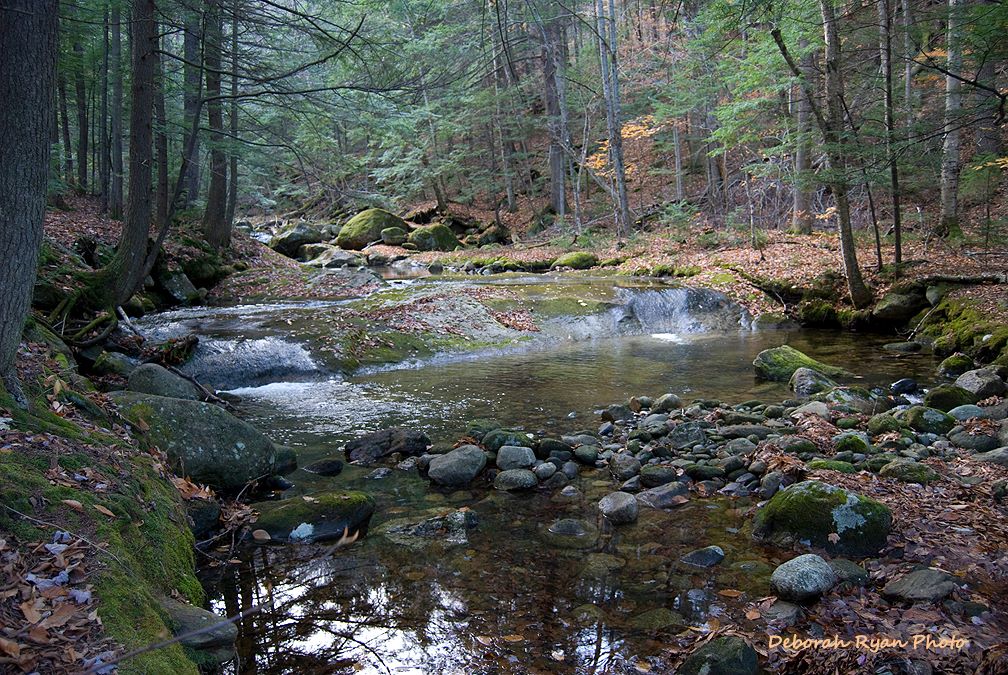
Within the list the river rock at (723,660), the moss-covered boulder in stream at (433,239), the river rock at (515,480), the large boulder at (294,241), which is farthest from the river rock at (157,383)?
the moss-covered boulder in stream at (433,239)

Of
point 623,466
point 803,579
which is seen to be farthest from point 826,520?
point 623,466

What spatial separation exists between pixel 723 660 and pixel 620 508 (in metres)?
2.06

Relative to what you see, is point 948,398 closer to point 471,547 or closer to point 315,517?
point 471,547

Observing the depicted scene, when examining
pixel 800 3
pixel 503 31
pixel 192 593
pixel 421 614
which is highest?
pixel 800 3

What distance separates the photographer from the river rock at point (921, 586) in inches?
140

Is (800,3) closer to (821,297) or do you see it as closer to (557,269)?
(821,297)

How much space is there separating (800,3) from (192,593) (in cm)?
1372

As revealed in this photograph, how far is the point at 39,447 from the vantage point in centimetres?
354

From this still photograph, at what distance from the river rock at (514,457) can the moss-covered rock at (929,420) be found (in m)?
4.03

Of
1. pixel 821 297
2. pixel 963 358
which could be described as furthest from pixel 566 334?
pixel 963 358

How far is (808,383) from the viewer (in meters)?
8.74

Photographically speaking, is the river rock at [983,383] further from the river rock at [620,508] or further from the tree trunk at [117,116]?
the tree trunk at [117,116]

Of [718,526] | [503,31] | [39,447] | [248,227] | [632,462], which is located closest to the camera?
[503,31]

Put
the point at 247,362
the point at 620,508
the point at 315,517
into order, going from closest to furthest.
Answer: the point at 315,517 → the point at 620,508 → the point at 247,362
